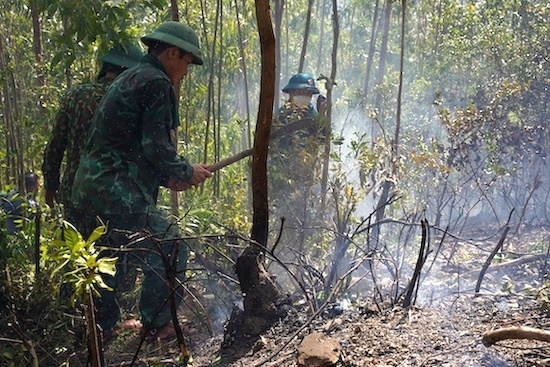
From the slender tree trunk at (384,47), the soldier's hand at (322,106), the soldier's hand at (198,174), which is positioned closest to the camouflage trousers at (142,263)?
the soldier's hand at (198,174)

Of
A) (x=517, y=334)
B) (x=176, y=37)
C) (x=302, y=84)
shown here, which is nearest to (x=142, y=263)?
(x=176, y=37)

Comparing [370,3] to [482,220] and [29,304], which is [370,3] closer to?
[482,220]

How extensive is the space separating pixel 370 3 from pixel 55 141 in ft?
66.1

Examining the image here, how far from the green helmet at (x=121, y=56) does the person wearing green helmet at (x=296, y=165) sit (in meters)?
1.72

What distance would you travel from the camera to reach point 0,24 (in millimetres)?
5414

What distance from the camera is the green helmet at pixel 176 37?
2.98 meters

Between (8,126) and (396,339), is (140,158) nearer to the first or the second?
(396,339)

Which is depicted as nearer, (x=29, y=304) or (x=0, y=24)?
(x=29, y=304)

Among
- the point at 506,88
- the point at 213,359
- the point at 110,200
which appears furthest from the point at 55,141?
the point at 506,88

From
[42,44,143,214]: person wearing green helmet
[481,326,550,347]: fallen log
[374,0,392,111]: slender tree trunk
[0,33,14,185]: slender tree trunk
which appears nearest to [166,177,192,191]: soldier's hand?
[42,44,143,214]: person wearing green helmet

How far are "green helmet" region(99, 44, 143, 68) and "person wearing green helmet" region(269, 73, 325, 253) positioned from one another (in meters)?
1.72

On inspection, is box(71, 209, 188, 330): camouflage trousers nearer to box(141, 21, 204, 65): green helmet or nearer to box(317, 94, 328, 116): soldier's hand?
box(141, 21, 204, 65): green helmet

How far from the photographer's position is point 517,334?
1.75 m

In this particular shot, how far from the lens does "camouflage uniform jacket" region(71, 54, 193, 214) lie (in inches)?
115
